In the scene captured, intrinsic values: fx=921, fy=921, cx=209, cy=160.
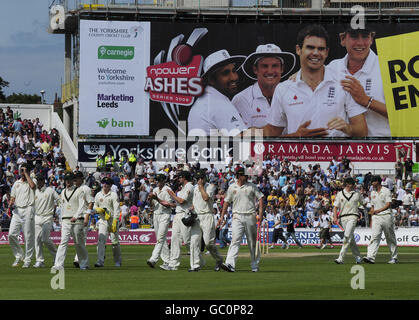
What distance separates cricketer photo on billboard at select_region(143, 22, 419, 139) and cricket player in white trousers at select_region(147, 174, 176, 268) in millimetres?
28741

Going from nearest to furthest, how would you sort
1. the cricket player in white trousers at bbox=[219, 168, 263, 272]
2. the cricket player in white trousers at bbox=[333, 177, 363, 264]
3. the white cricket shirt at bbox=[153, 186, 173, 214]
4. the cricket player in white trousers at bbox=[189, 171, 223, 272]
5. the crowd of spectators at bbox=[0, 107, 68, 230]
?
the cricket player in white trousers at bbox=[219, 168, 263, 272]
the cricket player in white trousers at bbox=[189, 171, 223, 272]
the white cricket shirt at bbox=[153, 186, 173, 214]
the cricket player in white trousers at bbox=[333, 177, 363, 264]
the crowd of spectators at bbox=[0, 107, 68, 230]

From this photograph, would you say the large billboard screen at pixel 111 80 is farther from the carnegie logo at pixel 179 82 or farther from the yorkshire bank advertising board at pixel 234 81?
the carnegie logo at pixel 179 82

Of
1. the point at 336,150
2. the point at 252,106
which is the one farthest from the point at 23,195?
the point at 336,150

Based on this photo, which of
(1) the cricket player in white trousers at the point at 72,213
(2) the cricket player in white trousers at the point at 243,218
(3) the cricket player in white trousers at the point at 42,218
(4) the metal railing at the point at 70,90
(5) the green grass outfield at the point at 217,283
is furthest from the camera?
(4) the metal railing at the point at 70,90

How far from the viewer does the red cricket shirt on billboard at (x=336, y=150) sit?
174 ft

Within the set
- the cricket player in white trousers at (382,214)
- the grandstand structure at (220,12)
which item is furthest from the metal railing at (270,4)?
the cricket player in white trousers at (382,214)

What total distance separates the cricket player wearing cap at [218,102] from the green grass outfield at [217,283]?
1081 inches

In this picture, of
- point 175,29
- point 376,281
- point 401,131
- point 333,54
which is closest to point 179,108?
point 175,29

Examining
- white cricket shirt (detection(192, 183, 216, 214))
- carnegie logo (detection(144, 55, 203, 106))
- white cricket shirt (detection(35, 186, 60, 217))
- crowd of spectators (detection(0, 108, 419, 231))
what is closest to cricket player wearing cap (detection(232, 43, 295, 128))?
carnegie logo (detection(144, 55, 203, 106))

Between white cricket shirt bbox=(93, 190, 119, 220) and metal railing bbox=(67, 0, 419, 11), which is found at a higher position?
metal railing bbox=(67, 0, 419, 11)

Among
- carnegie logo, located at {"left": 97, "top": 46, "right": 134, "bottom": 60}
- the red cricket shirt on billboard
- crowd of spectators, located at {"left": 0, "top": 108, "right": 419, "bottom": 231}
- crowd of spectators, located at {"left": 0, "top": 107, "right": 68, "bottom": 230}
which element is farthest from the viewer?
the red cricket shirt on billboard

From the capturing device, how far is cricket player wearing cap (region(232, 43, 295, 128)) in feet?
171

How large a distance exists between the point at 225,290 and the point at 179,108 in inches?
1432

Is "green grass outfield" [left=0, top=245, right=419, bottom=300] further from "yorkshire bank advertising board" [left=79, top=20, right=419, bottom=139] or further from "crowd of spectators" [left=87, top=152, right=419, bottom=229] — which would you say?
"yorkshire bank advertising board" [left=79, top=20, right=419, bottom=139]
